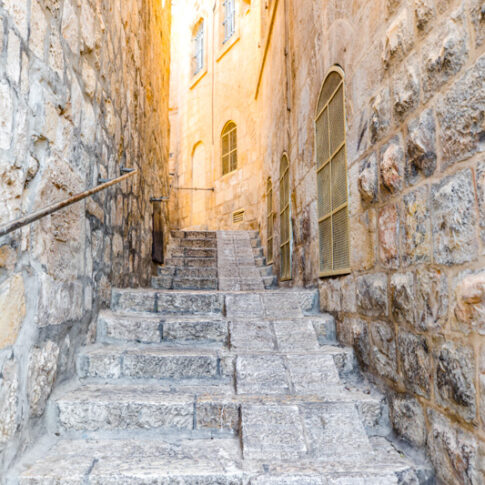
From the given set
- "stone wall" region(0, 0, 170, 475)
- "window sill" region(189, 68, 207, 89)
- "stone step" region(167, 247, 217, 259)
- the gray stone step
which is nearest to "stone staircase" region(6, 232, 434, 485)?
"stone wall" region(0, 0, 170, 475)

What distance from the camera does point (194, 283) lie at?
4.24 metres

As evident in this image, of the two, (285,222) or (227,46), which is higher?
(227,46)

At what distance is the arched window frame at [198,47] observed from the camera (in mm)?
12047

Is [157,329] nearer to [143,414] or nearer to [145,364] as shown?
[145,364]

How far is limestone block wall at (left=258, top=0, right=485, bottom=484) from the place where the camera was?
4.13 feet

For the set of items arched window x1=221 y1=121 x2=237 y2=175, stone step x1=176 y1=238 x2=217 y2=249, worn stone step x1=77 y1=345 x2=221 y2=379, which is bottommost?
worn stone step x1=77 y1=345 x2=221 y2=379

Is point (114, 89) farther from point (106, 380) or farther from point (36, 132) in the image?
point (106, 380)

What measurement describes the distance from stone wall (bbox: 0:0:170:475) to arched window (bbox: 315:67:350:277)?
141 centimetres

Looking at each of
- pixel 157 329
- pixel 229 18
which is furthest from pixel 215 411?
pixel 229 18

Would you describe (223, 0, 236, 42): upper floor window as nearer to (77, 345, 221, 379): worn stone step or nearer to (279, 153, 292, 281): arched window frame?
(279, 153, 292, 281): arched window frame

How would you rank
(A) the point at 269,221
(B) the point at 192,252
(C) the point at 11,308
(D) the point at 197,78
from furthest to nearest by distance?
(D) the point at 197,78 < (A) the point at 269,221 < (B) the point at 192,252 < (C) the point at 11,308

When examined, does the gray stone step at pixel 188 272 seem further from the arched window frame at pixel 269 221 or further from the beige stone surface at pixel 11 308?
the beige stone surface at pixel 11 308

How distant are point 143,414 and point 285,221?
10.1 feet

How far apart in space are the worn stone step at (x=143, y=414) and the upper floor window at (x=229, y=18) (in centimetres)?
991
